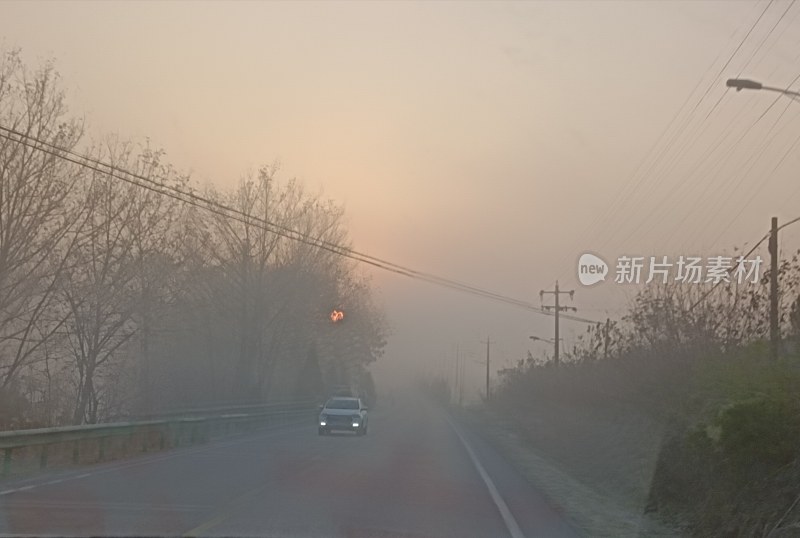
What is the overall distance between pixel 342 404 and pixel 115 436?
58.2 ft

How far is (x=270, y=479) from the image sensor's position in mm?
20656


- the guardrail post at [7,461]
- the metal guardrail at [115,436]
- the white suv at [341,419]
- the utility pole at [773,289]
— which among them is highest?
the utility pole at [773,289]

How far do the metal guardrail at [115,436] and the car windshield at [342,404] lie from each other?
3.56m

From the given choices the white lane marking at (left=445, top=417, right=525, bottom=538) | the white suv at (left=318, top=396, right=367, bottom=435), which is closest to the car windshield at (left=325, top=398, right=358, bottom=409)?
the white suv at (left=318, top=396, right=367, bottom=435)

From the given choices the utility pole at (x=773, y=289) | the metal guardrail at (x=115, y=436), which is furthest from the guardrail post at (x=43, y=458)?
the utility pole at (x=773, y=289)

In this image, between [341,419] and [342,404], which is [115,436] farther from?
[342,404]

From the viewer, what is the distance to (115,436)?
27.5 m

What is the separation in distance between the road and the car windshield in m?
15.1

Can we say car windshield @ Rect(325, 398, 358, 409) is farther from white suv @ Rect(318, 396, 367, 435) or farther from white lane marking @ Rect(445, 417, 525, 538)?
white lane marking @ Rect(445, 417, 525, 538)

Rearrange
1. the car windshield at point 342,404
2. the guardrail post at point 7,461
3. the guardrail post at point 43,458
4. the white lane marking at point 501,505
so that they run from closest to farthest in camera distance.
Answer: the white lane marking at point 501,505
the guardrail post at point 7,461
the guardrail post at point 43,458
the car windshield at point 342,404

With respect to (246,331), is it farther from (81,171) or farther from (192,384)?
(81,171)

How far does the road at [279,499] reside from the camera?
13.5 m

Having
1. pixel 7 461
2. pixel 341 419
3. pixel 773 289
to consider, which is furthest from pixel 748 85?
pixel 341 419

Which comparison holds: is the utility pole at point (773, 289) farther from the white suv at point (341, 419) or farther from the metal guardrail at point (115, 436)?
the white suv at point (341, 419)
